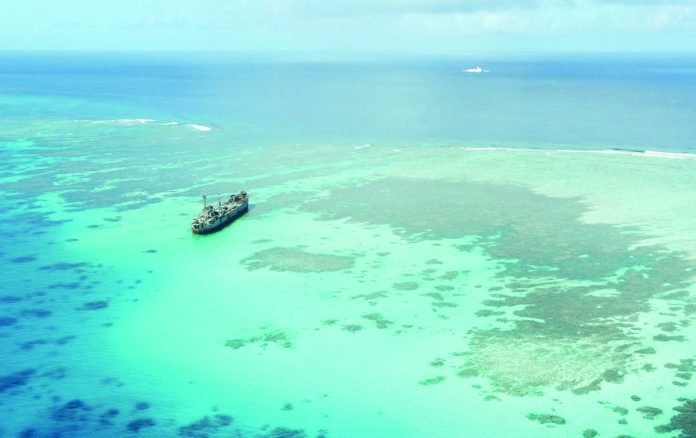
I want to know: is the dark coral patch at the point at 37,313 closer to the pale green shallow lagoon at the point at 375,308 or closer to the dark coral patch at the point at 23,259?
the pale green shallow lagoon at the point at 375,308

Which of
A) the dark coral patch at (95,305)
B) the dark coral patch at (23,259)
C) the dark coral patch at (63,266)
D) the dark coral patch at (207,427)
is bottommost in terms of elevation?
the dark coral patch at (207,427)

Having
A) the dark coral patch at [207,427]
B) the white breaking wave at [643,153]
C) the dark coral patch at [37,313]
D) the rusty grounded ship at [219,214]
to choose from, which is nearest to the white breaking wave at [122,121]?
the rusty grounded ship at [219,214]

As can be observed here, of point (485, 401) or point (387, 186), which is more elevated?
point (387, 186)

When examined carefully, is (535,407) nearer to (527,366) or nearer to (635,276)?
(527,366)

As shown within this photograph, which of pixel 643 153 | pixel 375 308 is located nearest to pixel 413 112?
pixel 643 153

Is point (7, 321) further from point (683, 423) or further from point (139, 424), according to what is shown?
point (683, 423)

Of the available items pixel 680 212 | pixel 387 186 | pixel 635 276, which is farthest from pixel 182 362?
pixel 680 212

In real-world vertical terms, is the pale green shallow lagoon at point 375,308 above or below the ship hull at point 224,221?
below
